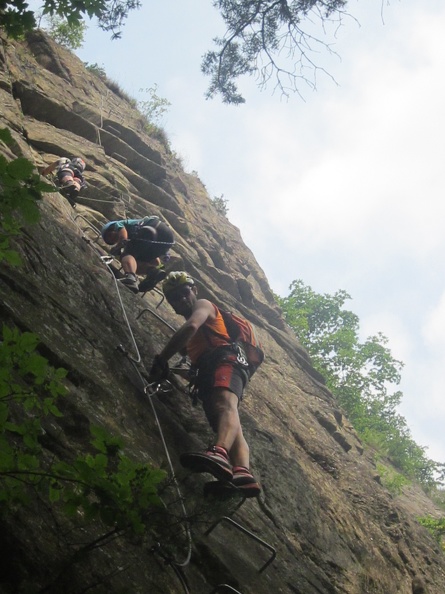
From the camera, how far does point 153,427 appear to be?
15.4ft

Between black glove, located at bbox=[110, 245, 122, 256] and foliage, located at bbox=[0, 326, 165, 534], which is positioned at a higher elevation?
black glove, located at bbox=[110, 245, 122, 256]

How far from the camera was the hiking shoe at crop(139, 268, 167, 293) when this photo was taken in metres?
7.86

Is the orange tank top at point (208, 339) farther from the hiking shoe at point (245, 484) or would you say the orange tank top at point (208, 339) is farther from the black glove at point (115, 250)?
the black glove at point (115, 250)

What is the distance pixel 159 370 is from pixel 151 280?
9.62ft

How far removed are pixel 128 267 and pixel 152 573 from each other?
5.04 metres

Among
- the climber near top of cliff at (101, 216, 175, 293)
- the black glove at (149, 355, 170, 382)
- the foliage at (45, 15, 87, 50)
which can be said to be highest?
the foliage at (45, 15, 87, 50)

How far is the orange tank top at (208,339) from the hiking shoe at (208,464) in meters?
1.49

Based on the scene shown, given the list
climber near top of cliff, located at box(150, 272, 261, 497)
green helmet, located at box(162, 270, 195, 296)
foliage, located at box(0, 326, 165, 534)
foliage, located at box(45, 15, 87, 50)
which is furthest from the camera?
foliage, located at box(45, 15, 87, 50)

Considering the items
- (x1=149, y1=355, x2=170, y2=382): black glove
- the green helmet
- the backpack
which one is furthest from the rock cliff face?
the backpack

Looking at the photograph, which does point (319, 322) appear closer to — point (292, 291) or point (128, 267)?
point (292, 291)

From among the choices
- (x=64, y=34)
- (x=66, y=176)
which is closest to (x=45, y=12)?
(x=66, y=176)

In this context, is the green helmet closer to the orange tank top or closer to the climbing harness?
the climbing harness

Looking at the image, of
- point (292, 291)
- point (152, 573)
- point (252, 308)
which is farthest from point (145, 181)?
point (292, 291)

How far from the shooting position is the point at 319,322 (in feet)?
91.9
